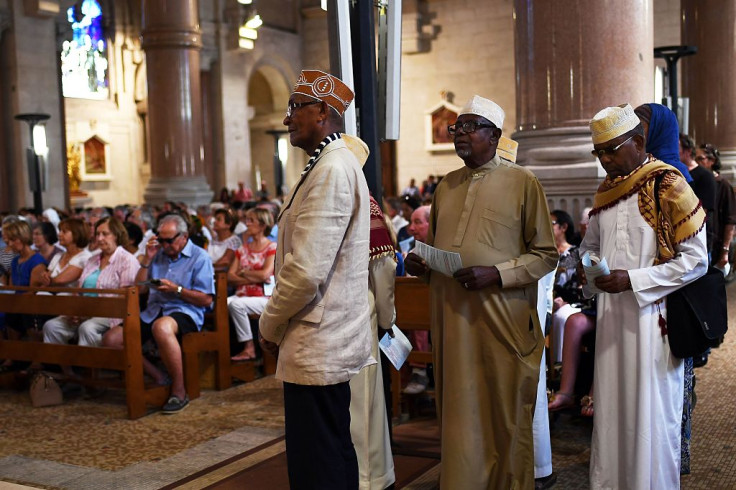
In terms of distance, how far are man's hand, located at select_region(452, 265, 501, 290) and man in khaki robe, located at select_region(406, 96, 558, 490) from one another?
0.02 metres

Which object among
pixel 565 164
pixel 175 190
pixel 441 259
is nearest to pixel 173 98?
pixel 175 190

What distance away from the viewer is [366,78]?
4.59 metres

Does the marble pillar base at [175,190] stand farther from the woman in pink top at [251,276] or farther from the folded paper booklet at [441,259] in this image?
the folded paper booklet at [441,259]

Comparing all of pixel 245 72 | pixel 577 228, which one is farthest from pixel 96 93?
pixel 577 228

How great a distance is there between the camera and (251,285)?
773cm

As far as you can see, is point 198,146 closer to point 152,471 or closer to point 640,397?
point 152,471

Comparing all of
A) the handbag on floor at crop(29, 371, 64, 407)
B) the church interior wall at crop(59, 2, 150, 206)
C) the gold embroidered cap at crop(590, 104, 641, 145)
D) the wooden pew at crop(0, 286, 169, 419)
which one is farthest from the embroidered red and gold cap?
the church interior wall at crop(59, 2, 150, 206)

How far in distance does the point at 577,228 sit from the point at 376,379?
2846mm

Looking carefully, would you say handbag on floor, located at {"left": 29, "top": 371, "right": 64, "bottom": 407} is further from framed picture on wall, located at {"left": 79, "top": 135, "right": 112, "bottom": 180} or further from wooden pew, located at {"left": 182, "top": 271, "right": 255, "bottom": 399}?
framed picture on wall, located at {"left": 79, "top": 135, "right": 112, "bottom": 180}

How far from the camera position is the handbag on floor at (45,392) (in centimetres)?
668

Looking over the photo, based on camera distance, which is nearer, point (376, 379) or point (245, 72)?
point (376, 379)

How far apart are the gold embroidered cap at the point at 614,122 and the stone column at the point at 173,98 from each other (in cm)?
1244

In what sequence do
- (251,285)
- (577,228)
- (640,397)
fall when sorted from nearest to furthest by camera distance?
(640,397)
(577,228)
(251,285)

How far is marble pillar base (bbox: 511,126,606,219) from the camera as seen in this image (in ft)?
20.7
